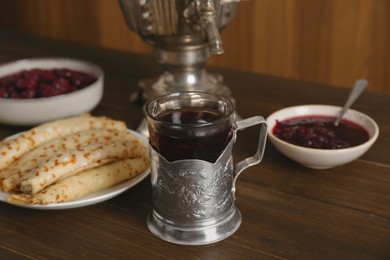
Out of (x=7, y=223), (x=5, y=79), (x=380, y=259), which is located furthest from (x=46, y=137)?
(x=380, y=259)

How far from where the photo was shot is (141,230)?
2.87ft

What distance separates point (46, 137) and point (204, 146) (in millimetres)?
347

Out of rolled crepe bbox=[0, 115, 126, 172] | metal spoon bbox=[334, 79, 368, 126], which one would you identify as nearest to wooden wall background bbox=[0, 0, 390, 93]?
metal spoon bbox=[334, 79, 368, 126]

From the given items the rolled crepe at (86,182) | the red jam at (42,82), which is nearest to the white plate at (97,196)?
the rolled crepe at (86,182)

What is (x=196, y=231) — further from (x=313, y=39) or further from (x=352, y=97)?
(x=313, y=39)

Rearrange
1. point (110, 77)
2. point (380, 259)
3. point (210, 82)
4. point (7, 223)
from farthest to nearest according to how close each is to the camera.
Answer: point (110, 77), point (210, 82), point (7, 223), point (380, 259)

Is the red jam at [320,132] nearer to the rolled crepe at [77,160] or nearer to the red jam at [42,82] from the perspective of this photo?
the rolled crepe at [77,160]

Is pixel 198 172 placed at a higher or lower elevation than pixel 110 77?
higher

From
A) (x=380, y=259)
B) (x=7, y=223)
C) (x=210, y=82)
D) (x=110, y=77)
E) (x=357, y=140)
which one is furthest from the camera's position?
(x=110, y=77)

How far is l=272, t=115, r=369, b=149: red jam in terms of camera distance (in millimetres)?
1004

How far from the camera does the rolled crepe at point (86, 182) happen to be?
88 cm

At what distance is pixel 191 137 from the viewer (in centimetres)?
80

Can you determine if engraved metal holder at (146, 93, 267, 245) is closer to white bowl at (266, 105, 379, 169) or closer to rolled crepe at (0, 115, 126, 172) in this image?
white bowl at (266, 105, 379, 169)

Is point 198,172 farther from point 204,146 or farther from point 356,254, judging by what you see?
point 356,254
